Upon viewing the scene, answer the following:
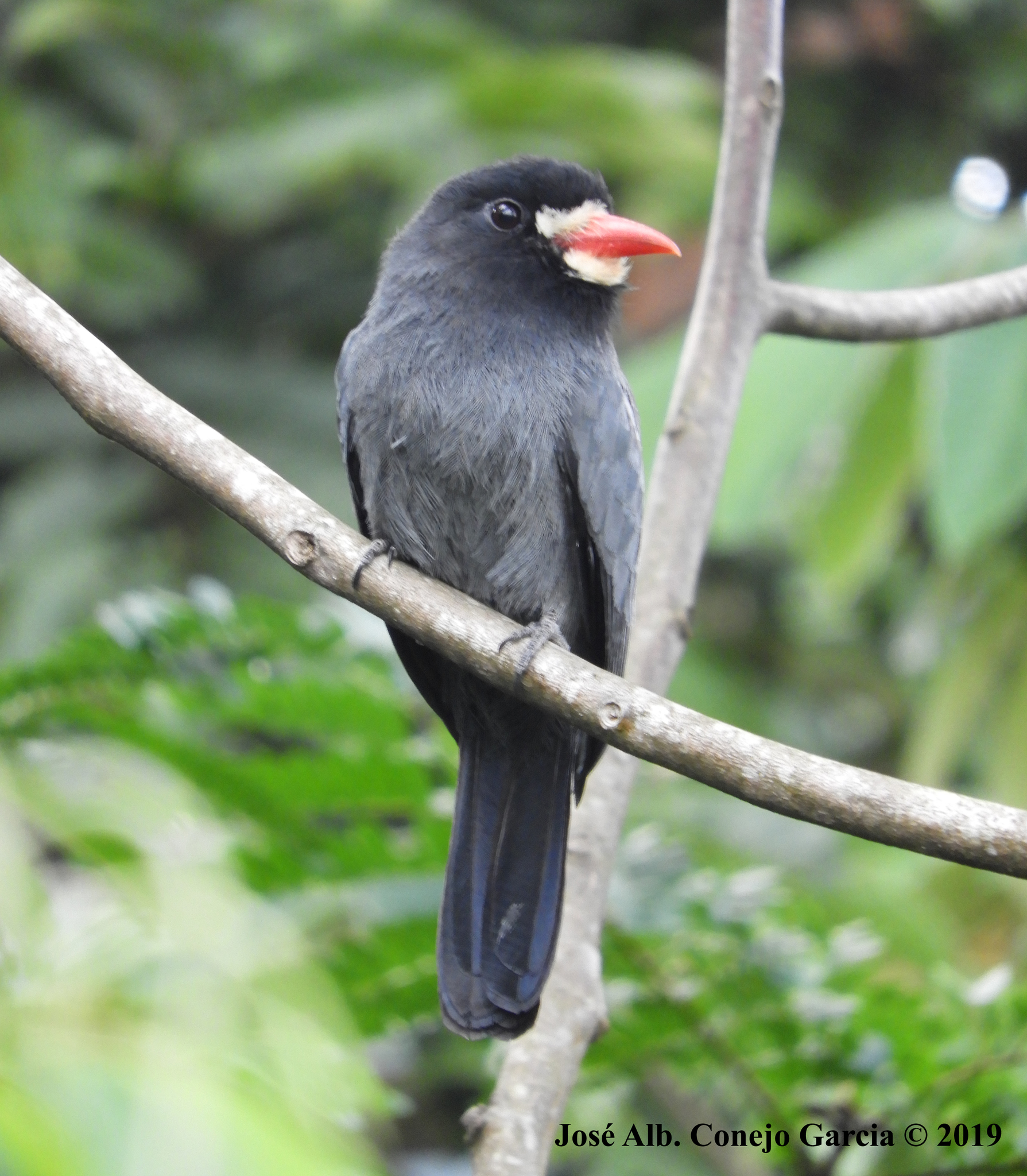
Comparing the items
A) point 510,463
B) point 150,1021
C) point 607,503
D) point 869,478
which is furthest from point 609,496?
point 150,1021

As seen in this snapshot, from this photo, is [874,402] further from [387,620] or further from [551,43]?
[551,43]

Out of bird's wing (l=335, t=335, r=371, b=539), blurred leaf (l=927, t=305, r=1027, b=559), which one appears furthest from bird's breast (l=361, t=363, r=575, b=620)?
blurred leaf (l=927, t=305, r=1027, b=559)

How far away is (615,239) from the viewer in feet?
8.71

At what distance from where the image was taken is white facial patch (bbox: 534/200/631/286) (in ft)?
8.81

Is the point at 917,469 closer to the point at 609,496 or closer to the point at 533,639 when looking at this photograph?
the point at 609,496

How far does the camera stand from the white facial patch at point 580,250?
2.69 meters

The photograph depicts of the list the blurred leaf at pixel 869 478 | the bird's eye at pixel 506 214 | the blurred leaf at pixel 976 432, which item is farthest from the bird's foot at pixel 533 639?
the blurred leaf at pixel 869 478

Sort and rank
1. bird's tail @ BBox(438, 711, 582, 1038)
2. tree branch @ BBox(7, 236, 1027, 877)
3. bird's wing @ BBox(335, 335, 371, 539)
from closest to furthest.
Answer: tree branch @ BBox(7, 236, 1027, 877)
bird's tail @ BBox(438, 711, 582, 1038)
bird's wing @ BBox(335, 335, 371, 539)

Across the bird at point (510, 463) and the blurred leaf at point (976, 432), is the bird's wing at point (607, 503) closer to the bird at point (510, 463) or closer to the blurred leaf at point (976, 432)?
the bird at point (510, 463)

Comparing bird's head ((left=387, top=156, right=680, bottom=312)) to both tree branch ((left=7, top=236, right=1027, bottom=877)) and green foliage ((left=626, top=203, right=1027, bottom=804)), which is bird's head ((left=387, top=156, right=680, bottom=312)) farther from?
→ tree branch ((left=7, top=236, right=1027, bottom=877))

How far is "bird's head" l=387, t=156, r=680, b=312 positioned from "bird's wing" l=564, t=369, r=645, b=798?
24cm

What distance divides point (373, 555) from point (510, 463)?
18.1 inches

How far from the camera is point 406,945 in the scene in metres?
2.70

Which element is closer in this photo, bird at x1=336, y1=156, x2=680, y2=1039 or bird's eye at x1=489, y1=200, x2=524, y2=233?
bird at x1=336, y1=156, x2=680, y2=1039
